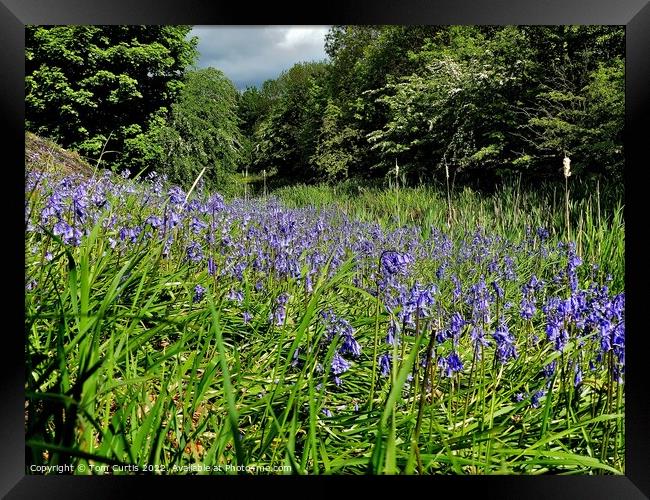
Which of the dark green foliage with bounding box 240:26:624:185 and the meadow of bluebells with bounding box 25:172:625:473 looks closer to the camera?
the meadow of bluebells with bounding box 25:172:625:473

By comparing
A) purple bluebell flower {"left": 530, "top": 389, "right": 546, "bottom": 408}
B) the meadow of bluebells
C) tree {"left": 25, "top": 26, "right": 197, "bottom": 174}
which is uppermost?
tree {"left": 25, "top": 26, "right": 197, "bottom": 174}

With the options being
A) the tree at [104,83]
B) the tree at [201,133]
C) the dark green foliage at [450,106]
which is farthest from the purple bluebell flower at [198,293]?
the tree at [201,133]

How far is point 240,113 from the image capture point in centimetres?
399

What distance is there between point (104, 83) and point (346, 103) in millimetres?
3419

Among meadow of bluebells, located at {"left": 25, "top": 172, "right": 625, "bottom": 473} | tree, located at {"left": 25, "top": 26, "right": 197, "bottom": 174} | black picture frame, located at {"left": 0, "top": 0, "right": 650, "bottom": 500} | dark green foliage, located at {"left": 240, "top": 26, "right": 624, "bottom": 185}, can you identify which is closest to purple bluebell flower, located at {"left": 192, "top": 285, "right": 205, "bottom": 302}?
meadow of bluebells, located at {"left": 25, "top": 172, "right": 625, "bottom": 473}

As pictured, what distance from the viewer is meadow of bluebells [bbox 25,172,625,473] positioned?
1514mm

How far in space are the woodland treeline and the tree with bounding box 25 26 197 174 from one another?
0.5 inches

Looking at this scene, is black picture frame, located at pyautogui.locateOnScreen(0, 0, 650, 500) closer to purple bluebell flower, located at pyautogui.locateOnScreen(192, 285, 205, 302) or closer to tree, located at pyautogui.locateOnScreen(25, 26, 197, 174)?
tree, located at pyautogui.locateOnScreen(25, 26, 197, 174)
